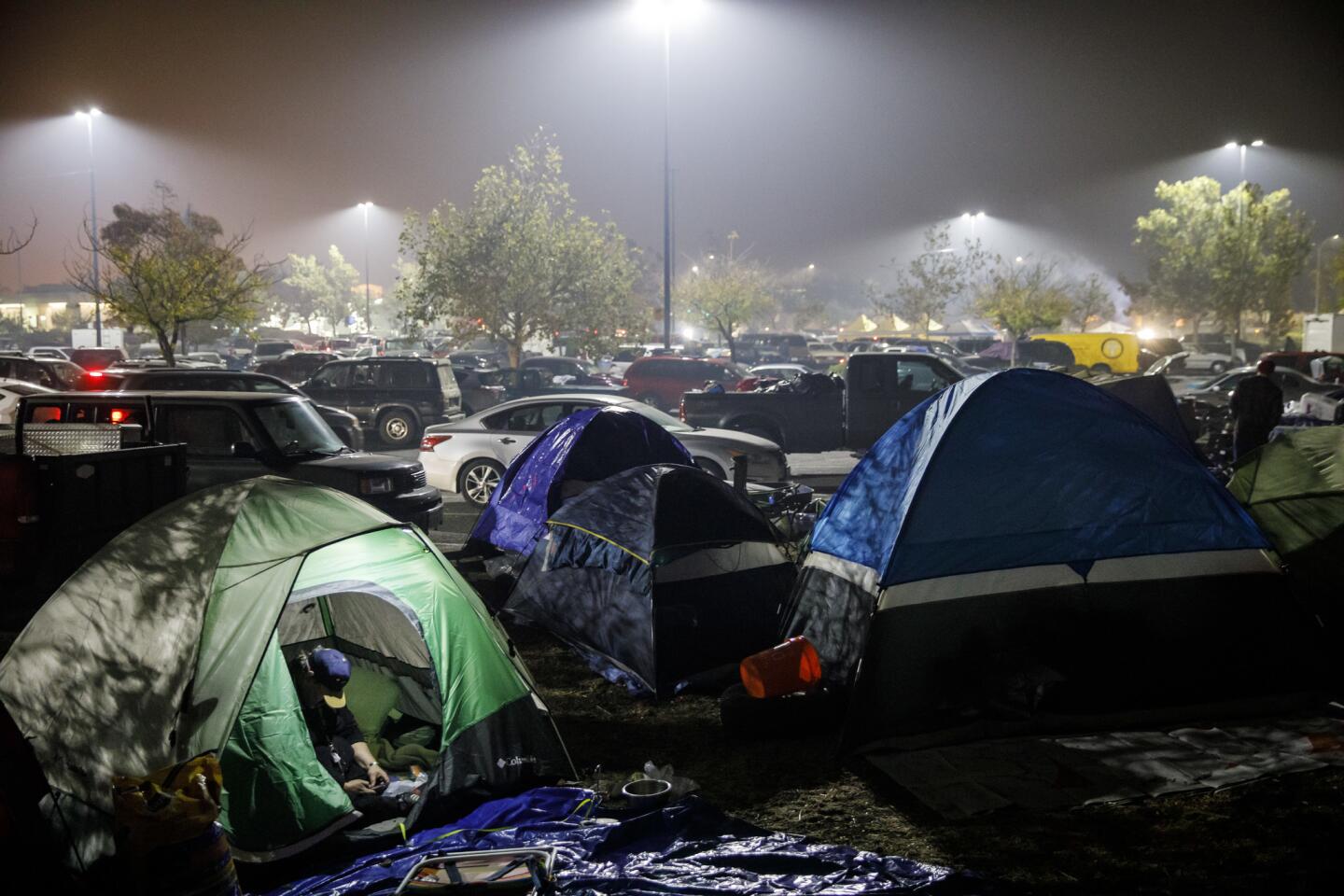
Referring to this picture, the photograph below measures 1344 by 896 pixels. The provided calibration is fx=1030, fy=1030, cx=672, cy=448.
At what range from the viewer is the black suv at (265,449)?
11031 millimetres

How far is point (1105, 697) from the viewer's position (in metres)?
6.33

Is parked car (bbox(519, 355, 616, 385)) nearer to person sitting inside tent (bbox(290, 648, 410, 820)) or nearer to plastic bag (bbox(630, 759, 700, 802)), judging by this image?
person sitting inside tent (bbox(290, 648, 410, 820))

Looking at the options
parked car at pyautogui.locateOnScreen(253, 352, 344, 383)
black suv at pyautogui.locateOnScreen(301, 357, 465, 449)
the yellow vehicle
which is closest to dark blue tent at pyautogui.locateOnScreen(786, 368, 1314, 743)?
black suv at pyautogui.locateOnScreen(301, 357, 465, 449)

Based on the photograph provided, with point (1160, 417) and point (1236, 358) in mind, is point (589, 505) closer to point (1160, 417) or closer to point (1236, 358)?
point (1160, 417)

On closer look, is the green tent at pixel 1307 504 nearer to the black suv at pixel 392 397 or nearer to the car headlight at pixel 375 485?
the car headlight at pixel 375 485

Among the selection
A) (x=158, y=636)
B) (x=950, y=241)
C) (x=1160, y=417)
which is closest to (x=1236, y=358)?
(x=950, y=241)

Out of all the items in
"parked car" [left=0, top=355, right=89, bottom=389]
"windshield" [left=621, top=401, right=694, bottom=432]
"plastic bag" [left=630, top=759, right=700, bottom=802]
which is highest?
"parked car" [left=0, top=355, right=89, bottom=389]

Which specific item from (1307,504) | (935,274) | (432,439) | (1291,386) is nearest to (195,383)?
(432,439)

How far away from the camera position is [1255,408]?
44.0 feet

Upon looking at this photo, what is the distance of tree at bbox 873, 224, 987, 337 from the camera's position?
54.4m

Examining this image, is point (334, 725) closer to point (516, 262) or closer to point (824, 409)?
point (824, 409)

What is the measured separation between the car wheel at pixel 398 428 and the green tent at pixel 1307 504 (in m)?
16.4

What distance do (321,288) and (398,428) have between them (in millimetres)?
82980

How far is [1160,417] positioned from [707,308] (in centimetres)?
3689
